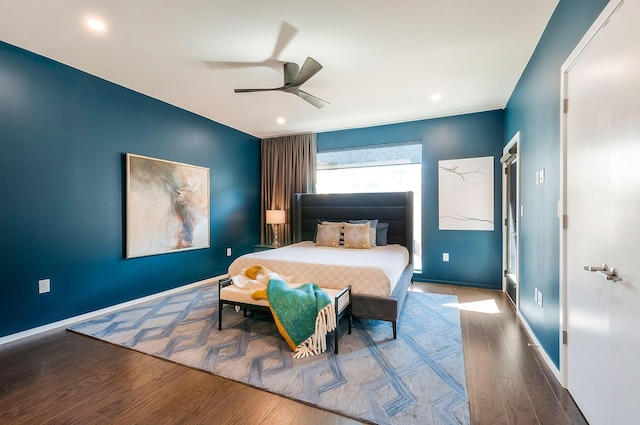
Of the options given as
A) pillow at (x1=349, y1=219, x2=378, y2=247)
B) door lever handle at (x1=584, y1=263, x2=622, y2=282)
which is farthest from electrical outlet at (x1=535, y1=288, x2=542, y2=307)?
pillow at (x1=349, y1=219, x2=378, y2=247)

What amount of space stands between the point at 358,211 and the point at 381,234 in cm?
63

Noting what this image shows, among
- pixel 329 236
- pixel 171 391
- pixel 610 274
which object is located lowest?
pixel 171 391

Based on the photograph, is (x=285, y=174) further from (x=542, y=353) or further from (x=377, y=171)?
(x=542, y=353)

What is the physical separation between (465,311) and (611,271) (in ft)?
7.35

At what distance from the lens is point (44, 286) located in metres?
2.84

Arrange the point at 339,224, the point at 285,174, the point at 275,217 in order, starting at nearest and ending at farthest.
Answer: the point at 339,224 < the point at 275,217 < the point at 285,174

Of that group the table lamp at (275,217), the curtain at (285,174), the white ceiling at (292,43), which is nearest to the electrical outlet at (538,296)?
the white ceiling at (292,43)

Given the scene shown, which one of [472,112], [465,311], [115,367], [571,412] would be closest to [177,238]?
[115,367]

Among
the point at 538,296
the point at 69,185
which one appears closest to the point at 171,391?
the point at 69,185

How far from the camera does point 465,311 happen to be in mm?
3363

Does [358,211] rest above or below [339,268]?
above

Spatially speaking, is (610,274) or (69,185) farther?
(69,185)

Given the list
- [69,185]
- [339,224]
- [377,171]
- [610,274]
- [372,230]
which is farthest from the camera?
[377,171]

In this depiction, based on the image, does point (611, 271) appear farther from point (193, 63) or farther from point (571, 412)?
point (193, 63)
